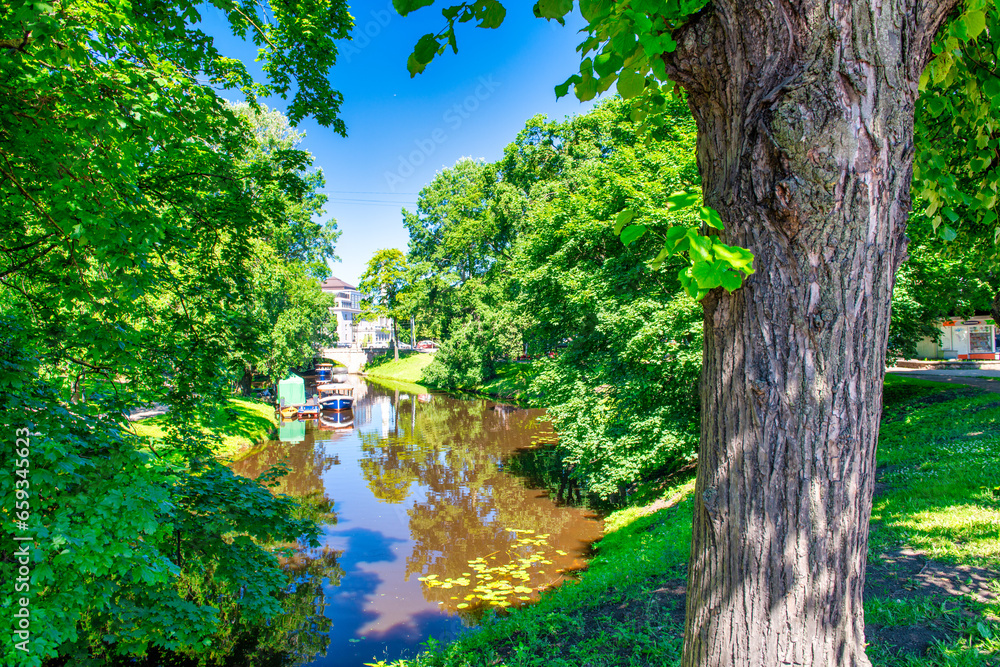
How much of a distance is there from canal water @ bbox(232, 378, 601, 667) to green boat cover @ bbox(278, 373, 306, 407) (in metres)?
5.17

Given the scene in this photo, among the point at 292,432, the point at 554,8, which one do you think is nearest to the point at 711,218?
the point at 554,8

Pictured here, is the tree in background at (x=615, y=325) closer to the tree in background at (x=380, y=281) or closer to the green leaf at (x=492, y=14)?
the green leaf at (x=492, y=14)

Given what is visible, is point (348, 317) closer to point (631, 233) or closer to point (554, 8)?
point (554, 8)

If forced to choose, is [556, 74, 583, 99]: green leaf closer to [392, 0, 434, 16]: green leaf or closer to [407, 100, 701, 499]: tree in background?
[392, 0, 434, 16]: green leaf

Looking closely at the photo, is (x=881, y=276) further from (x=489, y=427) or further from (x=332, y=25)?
(x=489, y=427)

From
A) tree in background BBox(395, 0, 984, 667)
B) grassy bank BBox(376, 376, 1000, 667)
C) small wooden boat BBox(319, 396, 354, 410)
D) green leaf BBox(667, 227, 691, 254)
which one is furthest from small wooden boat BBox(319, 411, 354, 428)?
green leaf BBox(667, 227, 691, 254)

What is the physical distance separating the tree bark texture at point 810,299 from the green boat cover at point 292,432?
22994 millimetres

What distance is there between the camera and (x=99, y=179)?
401 centimetres

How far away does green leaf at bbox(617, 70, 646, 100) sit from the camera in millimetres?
2529

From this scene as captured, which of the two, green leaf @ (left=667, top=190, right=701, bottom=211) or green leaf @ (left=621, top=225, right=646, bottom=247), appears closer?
green leaf @ (left=667, top=190, right=701, bottom=211)

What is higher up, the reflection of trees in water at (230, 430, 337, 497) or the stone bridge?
the stone bridge

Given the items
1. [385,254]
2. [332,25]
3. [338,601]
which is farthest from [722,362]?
[385,254]

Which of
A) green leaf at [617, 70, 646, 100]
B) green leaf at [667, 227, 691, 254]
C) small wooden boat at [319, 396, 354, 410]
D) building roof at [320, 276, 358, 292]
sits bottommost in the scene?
small wooden boat at [319, 396, 354, 410]

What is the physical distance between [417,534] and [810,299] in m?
12.2
